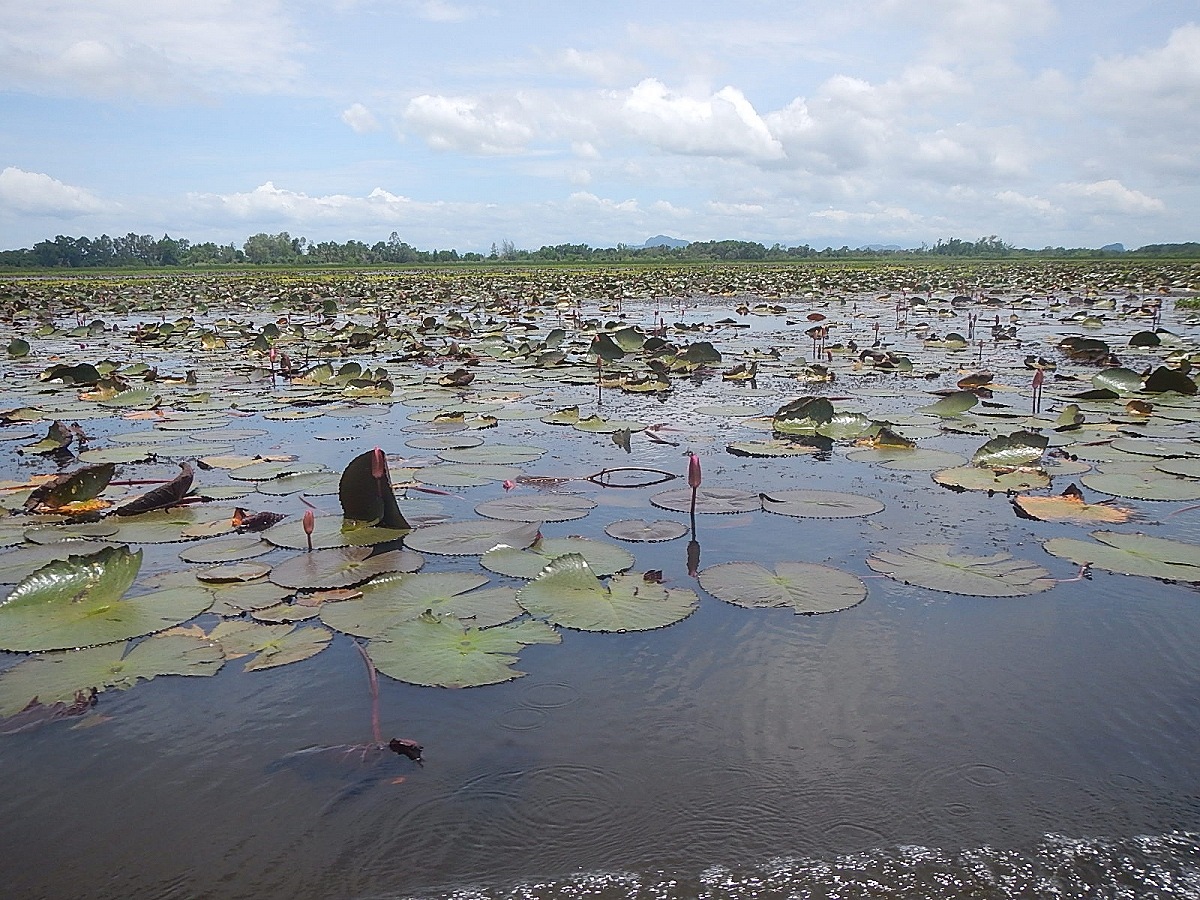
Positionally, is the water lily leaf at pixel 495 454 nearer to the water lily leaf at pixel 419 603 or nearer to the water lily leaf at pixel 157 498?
the water lily leaf at pixel 157 498

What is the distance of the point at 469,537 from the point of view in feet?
11.2

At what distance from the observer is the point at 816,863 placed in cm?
166

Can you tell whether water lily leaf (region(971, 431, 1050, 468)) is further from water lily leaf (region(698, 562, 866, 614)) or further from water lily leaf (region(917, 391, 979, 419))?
water lily leaf (region(698, 562, 866, 614))

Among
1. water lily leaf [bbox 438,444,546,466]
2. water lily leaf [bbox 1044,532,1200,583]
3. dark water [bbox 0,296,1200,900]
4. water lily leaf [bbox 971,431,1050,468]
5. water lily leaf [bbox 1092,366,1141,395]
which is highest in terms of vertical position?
water lily leaf [bbox 1092,366,1141,395]

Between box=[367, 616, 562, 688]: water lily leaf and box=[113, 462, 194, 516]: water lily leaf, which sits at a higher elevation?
box=[113, 462, 194, 516]: water lily leaf

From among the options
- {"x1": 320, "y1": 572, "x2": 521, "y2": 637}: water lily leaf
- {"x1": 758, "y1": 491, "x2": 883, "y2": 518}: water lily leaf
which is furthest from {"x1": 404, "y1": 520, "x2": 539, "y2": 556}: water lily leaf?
{"x1": 758, "y1": 491, "x2": 883, "y2": 518}: water lily leaf

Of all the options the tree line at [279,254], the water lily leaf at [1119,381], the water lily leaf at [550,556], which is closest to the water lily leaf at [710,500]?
the water lily leaf at [550,556]

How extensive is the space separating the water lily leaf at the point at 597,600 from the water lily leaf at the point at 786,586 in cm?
14

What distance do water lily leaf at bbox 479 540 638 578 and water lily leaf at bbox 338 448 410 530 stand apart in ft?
1.56

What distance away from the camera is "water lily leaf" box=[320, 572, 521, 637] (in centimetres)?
266

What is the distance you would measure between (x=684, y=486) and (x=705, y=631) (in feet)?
5.15

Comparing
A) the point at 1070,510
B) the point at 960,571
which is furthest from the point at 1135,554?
the point at 960,571

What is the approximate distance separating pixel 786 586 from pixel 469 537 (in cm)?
126

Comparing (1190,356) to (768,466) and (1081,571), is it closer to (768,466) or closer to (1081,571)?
(768,466)
